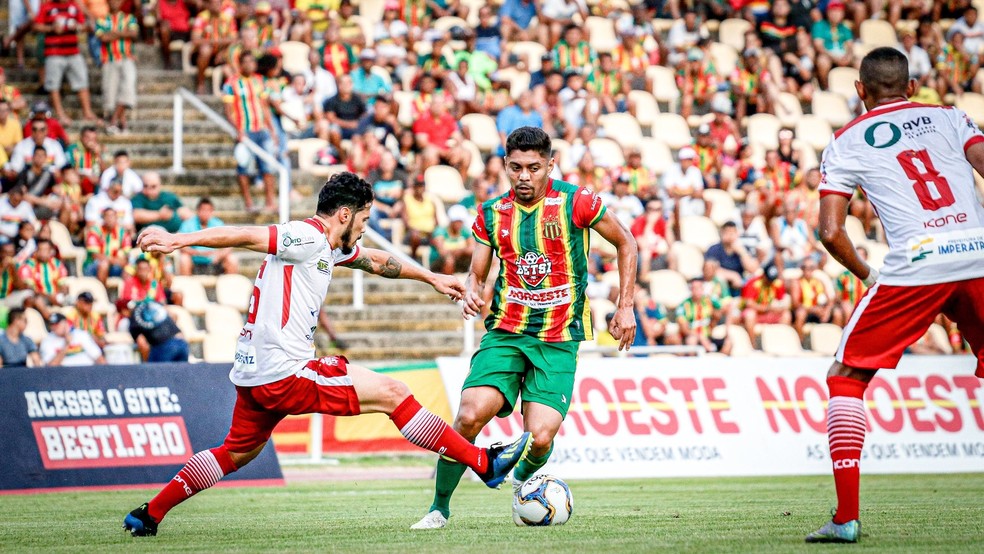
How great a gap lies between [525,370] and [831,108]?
17.5m

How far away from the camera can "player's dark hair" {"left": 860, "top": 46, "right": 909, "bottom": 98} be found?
718 centimetres

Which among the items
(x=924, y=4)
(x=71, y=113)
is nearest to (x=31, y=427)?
(x=71, y=113)

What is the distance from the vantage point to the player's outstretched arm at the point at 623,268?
8398 millimetres

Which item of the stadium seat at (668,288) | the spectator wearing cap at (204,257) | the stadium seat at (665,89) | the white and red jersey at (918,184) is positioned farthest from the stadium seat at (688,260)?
the white and red jersey at (918,184)

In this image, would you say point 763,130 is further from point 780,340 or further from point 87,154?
point 87,154

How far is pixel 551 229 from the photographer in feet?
28.5

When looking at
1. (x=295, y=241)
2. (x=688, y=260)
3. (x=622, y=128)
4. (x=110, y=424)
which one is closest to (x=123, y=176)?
(x=110, y=424)

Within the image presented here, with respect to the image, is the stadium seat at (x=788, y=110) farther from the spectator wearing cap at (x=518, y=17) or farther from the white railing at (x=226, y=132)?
the white railing at (x=226, y=132)

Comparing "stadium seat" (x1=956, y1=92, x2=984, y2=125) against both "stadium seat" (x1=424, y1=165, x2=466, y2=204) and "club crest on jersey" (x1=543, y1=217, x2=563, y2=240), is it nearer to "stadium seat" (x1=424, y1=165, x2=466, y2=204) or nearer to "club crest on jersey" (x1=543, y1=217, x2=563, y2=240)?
"stadium seat" (x1=424, y1=165, x2=466, y2=204)

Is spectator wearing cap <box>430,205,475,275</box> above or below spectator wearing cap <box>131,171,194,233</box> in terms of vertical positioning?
below

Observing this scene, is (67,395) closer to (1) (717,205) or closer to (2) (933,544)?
(2) (933,544)

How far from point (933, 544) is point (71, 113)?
58.3ft

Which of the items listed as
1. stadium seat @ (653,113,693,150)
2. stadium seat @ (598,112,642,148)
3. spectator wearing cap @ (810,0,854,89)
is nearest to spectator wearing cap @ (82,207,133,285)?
stadium seat @ (598,112,642,148)

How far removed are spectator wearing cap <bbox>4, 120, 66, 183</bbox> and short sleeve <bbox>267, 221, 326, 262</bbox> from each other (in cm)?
1277
